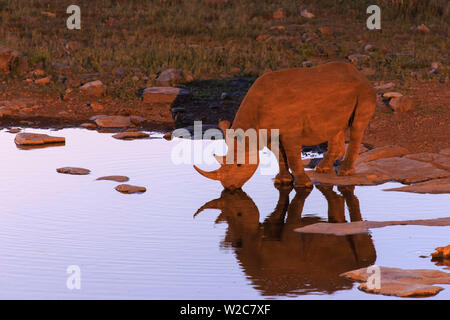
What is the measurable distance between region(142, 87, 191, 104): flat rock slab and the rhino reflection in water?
273 inches

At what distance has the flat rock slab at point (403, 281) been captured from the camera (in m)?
6.18

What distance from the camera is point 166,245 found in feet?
24.8

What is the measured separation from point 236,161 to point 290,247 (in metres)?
2.46

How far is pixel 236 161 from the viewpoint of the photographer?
32.4 ft

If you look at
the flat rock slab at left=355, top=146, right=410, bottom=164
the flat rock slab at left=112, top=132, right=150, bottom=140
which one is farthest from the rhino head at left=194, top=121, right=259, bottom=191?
the flat rock slab at left=112, top=132, right=150, bottom=140

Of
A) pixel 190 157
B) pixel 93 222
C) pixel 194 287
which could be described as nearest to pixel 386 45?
pixel 190 157

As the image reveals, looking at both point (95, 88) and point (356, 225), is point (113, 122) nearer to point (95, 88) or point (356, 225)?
point (95, 88)

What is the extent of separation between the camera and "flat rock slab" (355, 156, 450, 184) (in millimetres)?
10508

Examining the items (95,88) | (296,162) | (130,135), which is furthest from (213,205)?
(95,88)

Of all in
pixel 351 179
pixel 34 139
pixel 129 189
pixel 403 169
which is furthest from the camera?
pixel 34 139

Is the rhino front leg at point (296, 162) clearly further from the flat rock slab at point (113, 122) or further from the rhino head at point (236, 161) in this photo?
the flat rock slab at point (113, 122)

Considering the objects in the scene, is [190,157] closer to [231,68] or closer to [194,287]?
[194,287]

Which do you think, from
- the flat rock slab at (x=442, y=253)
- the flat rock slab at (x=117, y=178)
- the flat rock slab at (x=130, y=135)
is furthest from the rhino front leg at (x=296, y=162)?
the flat rock slab at (x=130, y=135)

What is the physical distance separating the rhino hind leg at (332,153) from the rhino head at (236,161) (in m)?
1.39
